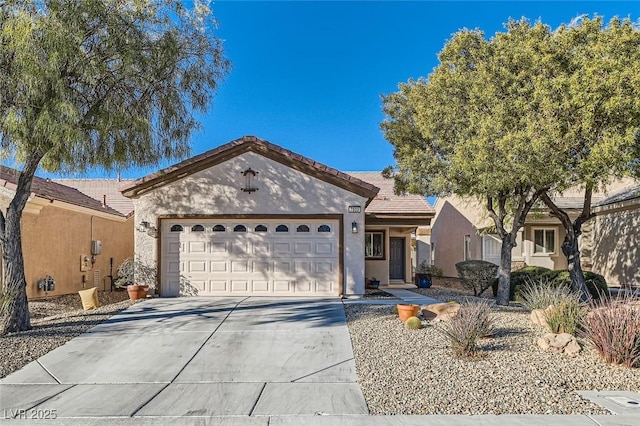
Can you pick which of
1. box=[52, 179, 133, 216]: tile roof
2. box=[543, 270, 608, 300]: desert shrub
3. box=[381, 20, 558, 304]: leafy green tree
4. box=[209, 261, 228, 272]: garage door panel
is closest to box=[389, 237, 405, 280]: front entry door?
box=[543, 270, 608, 300]: desert shrub

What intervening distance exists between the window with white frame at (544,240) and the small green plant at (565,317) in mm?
13816

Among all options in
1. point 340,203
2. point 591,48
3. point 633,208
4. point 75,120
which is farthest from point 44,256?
point 633,208

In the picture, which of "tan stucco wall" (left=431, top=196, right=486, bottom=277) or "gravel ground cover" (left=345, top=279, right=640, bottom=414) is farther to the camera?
"tan stucco wall" (left=431, top=196, right=486, bottom=277)

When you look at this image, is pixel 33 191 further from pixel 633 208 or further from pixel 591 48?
pixel 633 208

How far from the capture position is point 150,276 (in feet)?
45.0

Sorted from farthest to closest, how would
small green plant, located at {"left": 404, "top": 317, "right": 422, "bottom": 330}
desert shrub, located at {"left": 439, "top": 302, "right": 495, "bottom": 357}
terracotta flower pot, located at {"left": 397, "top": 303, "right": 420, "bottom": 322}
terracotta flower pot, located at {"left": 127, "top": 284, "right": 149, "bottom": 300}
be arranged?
terracotta flower pot, located at {"left": 127, "top": 284, "right": 149, "bottom": 300} → terracotta flower pot, located at {"left": 397, "top": 303, "right": 420, "bottom": 322} → small green plant, located at {"left": 404, "top": 317, "right": 422, "bottom": 330} → desert shrub, located at {"left": 439, "top": 302, "right": 495, "bottom": 357}

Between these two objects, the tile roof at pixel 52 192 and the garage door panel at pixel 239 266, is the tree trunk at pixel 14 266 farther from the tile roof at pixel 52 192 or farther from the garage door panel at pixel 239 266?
the garage door panel at pixel 239 266

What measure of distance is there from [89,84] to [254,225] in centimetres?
595

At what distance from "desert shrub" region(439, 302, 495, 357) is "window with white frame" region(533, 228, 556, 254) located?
A: 15.0 metres

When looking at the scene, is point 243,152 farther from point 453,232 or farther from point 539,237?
point 453,232

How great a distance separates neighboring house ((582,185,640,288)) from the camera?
17.2m

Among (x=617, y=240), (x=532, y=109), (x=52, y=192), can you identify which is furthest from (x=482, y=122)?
(x=52, y=192)

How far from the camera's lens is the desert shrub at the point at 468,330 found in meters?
7.41

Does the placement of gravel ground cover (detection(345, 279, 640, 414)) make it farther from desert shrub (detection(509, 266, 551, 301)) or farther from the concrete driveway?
desert shrub (detection(509, 266, 551, 301))
